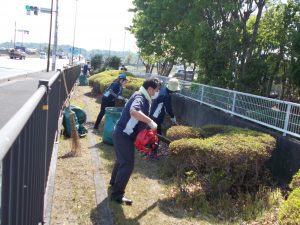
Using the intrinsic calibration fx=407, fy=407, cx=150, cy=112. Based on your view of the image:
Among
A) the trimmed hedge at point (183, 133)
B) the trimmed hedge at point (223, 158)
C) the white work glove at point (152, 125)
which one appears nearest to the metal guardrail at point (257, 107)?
the trimmed hedge at point (223, 158)

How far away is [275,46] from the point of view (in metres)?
12.9

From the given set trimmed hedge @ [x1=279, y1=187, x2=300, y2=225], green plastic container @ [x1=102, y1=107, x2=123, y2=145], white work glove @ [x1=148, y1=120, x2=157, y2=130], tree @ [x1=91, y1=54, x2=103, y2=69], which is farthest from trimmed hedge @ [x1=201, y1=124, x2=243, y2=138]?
tree @ [x1=91, y1=54, x2=103, y2=69]

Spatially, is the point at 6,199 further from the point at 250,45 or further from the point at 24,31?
the point at 24,31

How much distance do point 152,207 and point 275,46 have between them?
8908 mm

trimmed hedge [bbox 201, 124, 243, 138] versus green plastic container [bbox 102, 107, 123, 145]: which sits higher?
trimmed hedge [bbox 201, 124, 243, 138]

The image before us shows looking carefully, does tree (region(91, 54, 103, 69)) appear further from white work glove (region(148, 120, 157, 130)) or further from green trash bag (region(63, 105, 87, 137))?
white work glove (region(148, 120, 157, 130))

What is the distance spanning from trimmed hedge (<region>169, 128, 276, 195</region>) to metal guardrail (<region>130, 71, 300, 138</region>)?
97 centimetres

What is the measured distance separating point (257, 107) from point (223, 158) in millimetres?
2996

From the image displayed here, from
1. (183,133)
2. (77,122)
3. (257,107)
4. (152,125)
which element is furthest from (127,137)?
(77,122)

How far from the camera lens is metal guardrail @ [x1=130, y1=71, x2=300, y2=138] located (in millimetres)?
6922

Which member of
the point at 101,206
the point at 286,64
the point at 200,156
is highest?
the point at 286,64

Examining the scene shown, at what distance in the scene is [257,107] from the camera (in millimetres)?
8242

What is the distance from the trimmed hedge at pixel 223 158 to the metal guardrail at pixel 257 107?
965 mm

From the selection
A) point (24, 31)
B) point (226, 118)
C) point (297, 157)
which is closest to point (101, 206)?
point (297, 157)
